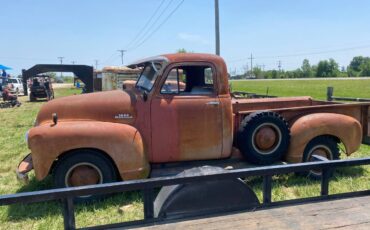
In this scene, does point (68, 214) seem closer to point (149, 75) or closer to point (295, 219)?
point (295, 219)

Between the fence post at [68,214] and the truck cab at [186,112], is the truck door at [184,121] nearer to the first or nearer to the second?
the truck cab at [186,112]

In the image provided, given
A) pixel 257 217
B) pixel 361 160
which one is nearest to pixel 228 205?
pixel 257 217

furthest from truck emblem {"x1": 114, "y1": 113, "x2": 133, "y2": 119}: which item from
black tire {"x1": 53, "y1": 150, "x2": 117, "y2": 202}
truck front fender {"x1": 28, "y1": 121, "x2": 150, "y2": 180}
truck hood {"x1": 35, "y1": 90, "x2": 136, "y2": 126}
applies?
black tire {"x1": 53, "y1": 150, "x2": 117, "y2": 202}

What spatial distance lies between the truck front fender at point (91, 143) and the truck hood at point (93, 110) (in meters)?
0.16

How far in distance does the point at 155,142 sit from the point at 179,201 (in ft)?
6.49

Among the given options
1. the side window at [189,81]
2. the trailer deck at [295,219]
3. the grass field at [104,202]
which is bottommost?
the grass field at [104,202]

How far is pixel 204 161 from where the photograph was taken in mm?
4738

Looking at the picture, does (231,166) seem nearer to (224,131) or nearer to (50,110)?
(224,131)

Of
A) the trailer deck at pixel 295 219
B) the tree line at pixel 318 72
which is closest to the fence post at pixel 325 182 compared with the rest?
the trailer deck at pixel 295 219

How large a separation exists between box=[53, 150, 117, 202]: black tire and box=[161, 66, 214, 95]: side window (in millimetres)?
1169

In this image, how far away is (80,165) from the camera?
4.09m

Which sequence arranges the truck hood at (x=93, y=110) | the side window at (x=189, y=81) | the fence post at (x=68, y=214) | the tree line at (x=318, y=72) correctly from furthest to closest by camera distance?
the tree line at (x=318, y=72), the side window at (x=189, y=81), the truck hood at (x=93, y=110), the fence post at (x=68, y=214)

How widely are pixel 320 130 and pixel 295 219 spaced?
2839 mm

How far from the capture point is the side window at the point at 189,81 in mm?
4520
